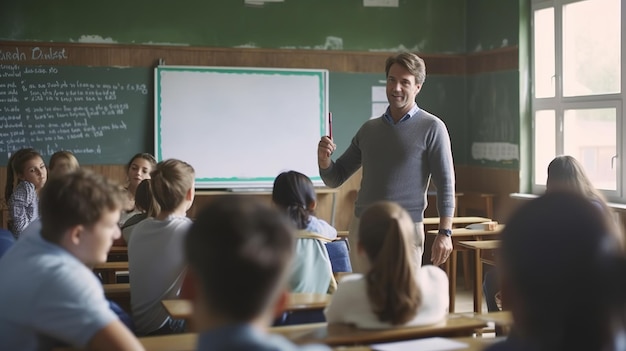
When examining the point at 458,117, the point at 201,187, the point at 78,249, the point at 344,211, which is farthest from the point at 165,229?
the point at 458,117

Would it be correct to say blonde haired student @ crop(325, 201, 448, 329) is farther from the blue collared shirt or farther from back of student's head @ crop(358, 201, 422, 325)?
the blue collared shirt

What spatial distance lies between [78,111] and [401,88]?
370cm

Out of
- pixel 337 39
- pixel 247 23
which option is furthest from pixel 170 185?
pixel 337 39

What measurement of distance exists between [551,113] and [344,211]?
6.59 feet

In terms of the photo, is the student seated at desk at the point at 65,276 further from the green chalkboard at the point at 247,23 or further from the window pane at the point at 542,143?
the window pane at the point at 542,143

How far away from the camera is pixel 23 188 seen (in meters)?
4.92

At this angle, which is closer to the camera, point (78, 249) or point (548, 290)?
point (548, 290)

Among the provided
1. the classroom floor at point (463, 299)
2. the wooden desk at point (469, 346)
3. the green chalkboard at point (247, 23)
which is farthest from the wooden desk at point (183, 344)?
the green chalkboard at point (247, 23)

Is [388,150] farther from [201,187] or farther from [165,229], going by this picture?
[201,187]

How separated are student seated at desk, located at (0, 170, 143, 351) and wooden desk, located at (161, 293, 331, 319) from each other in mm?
503

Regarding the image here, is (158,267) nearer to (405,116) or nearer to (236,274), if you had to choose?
(405,116)

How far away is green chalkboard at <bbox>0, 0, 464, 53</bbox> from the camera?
6.70 m

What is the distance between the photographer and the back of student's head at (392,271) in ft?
7.72

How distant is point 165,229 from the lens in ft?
10.4
